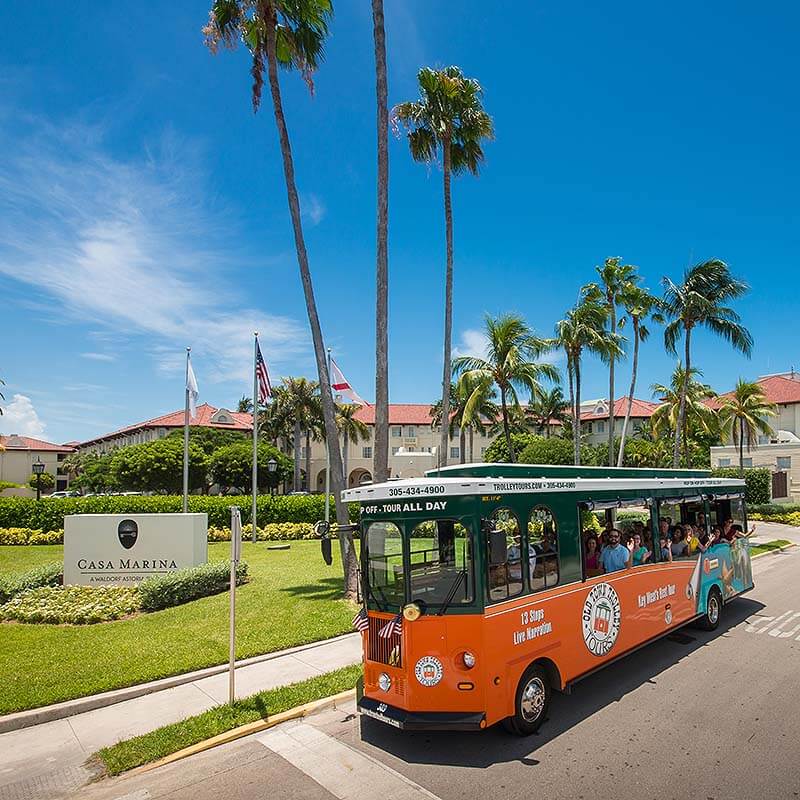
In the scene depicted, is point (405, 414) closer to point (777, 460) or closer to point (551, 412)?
point (551, 412)

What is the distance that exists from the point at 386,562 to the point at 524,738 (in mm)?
2548

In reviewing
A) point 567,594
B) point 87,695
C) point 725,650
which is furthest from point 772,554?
point 87,695

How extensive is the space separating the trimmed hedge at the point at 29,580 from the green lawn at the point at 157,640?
2.05 m

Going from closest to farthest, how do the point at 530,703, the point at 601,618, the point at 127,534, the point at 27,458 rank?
1. the point at 530,703
2. the point at 601,618
3. the point at 127,534
4. the point at 27,458

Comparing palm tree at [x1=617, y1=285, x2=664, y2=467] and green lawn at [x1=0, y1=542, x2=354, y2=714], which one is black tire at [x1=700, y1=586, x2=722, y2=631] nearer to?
green lawn at [x1=0, y1=542, x2=354, y2=714]

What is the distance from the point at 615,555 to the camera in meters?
8.79

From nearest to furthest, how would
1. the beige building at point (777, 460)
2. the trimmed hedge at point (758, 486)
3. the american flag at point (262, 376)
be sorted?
the american flag at point (262, 376), the trimmed hedge at point (758, 486), the beige building at point (777, 460)

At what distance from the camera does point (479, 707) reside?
641 centimetres

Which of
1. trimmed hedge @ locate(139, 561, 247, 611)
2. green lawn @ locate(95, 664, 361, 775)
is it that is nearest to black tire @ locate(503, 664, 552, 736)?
green lawn @ locate(95, 664, 361, 775)

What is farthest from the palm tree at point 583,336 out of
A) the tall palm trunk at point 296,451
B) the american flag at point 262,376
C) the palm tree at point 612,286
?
the tall palm trunk at point 296,451

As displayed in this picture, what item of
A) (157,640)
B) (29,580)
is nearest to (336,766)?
(157,640)

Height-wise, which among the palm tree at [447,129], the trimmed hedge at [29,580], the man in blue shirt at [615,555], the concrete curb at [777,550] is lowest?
the concrete curb at [777,550]

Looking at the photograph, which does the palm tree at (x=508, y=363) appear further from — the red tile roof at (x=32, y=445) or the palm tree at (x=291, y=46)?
the red tile roof at (x=32, y=445)

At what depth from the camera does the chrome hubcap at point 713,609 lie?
11.4m
